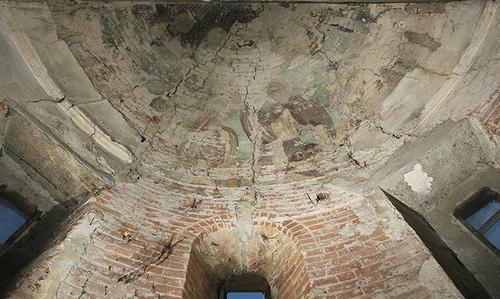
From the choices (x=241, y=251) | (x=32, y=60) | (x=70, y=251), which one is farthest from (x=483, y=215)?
(x=32, y=60)

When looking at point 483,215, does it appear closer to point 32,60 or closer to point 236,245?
point 236,245

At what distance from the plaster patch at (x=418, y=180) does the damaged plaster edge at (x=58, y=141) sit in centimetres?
313

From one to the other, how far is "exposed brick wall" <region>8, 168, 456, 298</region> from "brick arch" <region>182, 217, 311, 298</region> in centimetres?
1

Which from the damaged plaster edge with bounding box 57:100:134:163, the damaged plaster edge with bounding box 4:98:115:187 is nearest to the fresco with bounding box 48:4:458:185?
the damaged plaster edge with bounding box 57:100:134:163

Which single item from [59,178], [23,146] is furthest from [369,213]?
[23,146]

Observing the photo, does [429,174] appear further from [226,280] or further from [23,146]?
[23,146]

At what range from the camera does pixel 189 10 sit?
5406 millimetres

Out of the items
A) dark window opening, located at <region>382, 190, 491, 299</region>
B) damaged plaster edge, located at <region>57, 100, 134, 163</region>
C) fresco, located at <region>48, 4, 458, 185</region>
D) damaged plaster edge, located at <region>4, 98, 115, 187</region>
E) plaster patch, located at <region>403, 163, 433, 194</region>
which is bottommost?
dark window opening, located at <region>382, 190, 491, 299</region>

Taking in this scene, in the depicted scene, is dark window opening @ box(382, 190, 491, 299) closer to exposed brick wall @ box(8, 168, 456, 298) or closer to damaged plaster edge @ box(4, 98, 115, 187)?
exposed brick wall @ box(8, 168, 456, 298)

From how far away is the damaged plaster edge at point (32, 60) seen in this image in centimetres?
394

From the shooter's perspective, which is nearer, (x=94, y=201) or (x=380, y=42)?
(x=94, y=201)

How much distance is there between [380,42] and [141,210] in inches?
140

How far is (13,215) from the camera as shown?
3729 mm

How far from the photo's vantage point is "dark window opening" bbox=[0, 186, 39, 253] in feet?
11.7
